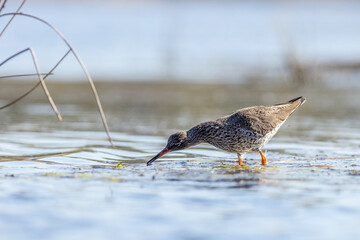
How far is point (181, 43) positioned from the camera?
107 ft

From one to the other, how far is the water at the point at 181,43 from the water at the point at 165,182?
28.4 ft

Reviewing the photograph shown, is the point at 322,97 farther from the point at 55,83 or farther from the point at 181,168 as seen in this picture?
the point at 181,168

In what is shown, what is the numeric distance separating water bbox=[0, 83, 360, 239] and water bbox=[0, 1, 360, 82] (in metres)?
8.66

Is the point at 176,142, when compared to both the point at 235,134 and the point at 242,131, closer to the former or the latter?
the point at 235,134

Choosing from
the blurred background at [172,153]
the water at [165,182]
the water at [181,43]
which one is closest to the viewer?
the water at [165,182]

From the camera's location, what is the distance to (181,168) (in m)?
8.85

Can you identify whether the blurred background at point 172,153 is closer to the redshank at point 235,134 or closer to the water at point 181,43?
the water at point 181,43

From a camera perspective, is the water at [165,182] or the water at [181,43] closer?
the water at [165,182]

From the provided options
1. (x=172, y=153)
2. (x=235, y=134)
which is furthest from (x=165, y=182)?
(x=172, y=153)

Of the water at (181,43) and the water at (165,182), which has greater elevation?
the water at (181,43)

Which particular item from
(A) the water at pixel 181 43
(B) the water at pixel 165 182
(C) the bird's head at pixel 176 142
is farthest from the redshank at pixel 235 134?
(A) the water at pixel 181 43

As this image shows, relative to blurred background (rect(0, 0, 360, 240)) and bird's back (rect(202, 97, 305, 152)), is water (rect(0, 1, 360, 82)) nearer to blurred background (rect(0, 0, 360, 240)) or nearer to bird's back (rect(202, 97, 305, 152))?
blurred background (rect(0, 0, 360, 240))

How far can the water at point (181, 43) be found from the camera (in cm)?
2377

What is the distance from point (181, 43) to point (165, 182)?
2529cm
